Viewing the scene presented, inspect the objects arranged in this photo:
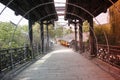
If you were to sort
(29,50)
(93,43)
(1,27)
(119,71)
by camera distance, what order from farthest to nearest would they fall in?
1. (1,27)
2. (93,43)
3. (29,50)
4. (119,71)

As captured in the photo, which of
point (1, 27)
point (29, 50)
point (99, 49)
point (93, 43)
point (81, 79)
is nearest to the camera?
point (81, 79)

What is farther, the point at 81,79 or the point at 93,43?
the point at 93,43

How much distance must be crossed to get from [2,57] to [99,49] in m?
9.79

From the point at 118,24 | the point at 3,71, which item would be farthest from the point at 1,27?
the point at 3,71

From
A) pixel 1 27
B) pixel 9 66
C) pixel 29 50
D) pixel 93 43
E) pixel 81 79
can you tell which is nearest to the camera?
pixel 81 79

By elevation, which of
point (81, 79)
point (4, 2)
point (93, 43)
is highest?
point (4, 2)

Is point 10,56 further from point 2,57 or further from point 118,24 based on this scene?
point 118,24

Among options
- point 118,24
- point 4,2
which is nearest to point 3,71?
point 4,2

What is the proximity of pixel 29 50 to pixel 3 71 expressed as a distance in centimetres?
1129

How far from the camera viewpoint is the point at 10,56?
16828 mm

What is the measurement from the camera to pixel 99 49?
23578 millimetres

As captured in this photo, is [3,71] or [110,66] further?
[110,66]

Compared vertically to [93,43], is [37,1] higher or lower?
higher

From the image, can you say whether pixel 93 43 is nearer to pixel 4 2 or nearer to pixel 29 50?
pixel 29 50
